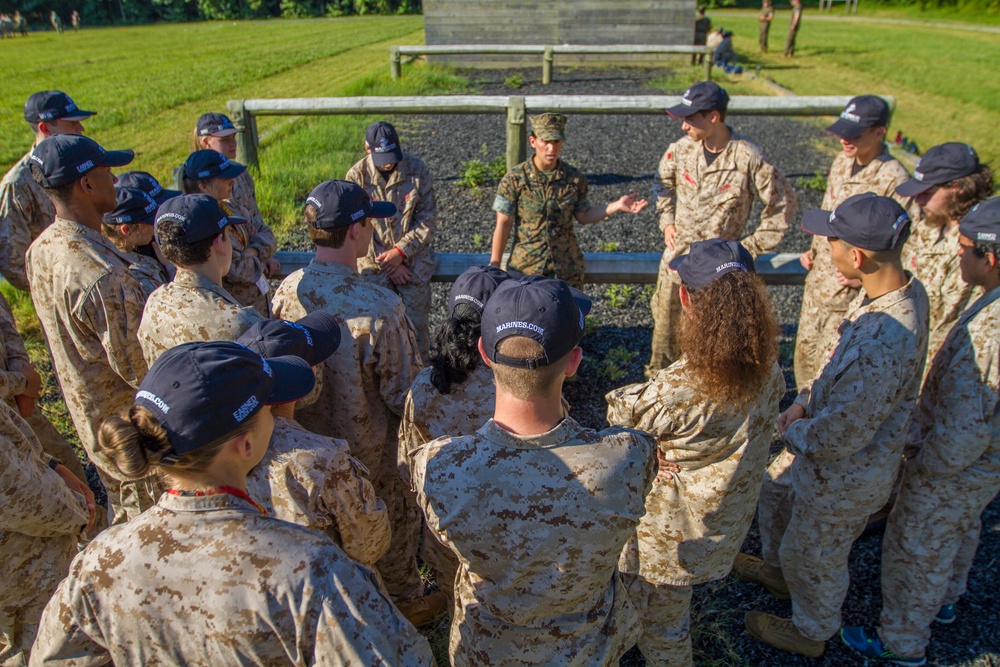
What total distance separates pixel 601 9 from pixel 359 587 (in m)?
21.9

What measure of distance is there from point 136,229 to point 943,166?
459 centimetres

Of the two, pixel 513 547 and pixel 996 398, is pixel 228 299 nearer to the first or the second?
pixel 513 547

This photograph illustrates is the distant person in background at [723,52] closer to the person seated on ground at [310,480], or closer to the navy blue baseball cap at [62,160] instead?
the navy blue baseball cap at [62,160]

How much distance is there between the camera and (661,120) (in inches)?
499

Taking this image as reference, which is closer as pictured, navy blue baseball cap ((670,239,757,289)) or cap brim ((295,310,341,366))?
navy blue baseball cap ((670,239,757,289))

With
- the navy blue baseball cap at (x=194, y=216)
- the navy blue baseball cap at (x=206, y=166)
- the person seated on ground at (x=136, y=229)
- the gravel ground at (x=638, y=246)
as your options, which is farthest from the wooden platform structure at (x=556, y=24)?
the navy blue baseball cap at (x=194, y=216)

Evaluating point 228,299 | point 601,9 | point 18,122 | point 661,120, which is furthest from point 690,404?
point 601,9

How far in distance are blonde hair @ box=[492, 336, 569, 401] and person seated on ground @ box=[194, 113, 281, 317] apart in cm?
288

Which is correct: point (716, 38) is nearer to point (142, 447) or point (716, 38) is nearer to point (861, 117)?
point (861, 117)

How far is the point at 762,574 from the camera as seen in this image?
3.71m

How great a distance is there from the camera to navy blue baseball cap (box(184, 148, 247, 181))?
4.28 meters

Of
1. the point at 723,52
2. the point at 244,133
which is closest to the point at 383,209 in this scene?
the point at 244,133

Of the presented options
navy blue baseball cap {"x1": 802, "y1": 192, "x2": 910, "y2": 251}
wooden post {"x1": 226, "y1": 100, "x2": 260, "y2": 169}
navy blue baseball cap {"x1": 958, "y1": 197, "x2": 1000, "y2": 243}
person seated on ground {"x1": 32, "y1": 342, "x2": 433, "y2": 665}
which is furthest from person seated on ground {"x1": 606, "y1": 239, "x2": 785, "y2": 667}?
wooden post {"x1": 226, "y1": 100, "x2": 260, "y2": 169}

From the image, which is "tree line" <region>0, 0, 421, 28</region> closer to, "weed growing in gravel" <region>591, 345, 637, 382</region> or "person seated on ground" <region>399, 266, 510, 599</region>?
"weed growing in gravel" <region>591, 345, 637, 382</region>
